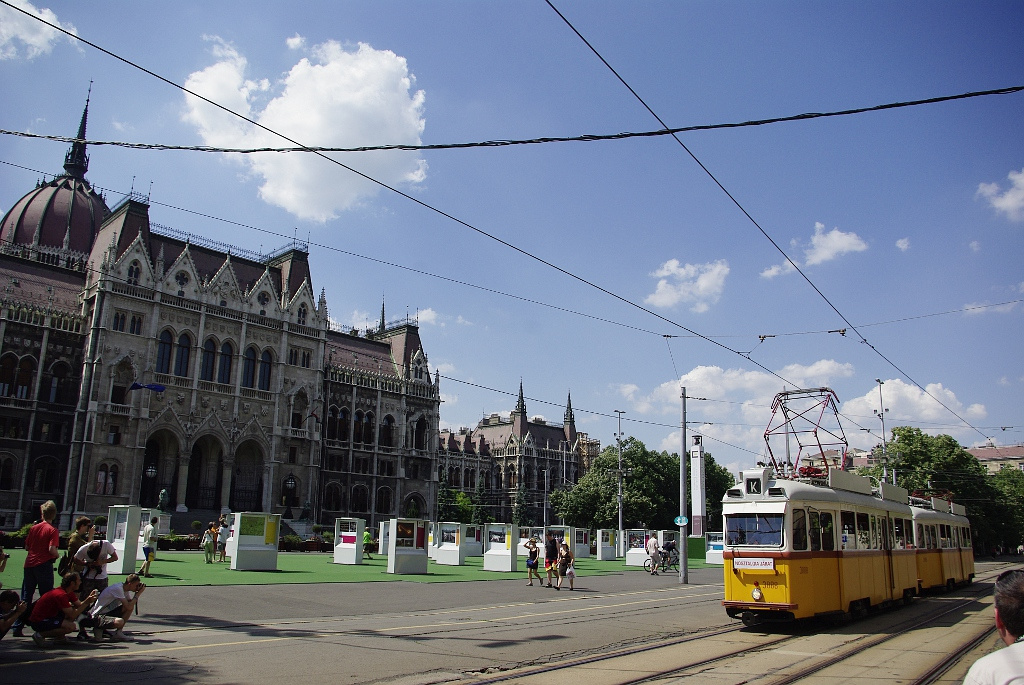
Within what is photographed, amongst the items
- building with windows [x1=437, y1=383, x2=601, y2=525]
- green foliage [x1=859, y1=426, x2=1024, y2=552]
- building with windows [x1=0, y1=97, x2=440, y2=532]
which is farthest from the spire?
green foliage [x1=859, y1=426, x2=1024, y2=552]

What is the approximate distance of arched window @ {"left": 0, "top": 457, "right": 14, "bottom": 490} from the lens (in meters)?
44.3

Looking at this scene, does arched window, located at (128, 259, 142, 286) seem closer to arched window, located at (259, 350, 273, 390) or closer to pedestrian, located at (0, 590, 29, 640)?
arched window, located at (259, 350, 273, 390)

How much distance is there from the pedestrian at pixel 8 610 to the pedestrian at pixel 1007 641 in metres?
10.9

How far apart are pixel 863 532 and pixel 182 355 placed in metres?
46.5

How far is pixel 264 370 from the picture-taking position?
187 feet

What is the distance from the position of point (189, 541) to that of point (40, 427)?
18.3 metres

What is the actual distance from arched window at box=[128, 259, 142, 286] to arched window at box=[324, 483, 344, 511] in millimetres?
22260

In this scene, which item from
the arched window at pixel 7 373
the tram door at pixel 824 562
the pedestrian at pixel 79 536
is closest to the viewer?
the pedestrian at pixel 79 536

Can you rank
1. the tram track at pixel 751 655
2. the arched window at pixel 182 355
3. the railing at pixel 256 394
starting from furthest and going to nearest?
the railing at pixel 256 394 → the arched window at pixel 182 355 → the tram track at pixel 751 655

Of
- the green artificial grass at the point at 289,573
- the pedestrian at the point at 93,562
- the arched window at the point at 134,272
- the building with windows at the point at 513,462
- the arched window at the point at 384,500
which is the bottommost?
the green artificial grass at the point at 289,573

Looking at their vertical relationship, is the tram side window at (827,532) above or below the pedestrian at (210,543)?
above

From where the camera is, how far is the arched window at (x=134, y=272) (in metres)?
49.8

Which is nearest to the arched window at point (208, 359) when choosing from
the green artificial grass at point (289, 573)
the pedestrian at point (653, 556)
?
the green artificial grass at point (289, 573)

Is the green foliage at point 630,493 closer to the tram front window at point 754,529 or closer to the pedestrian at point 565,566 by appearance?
the pedestrian at point 565,566
